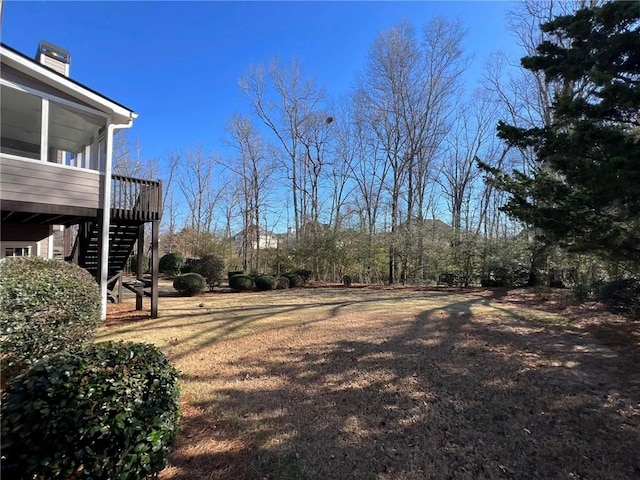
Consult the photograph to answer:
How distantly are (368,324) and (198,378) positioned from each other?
3.76 metres

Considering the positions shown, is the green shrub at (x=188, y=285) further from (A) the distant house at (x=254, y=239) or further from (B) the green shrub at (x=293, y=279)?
(A) the distant house at (x=254, y=239)

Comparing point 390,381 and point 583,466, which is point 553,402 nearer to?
point 583,466

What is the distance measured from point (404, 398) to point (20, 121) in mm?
10126

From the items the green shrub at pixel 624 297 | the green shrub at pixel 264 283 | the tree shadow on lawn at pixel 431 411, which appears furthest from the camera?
the green shrub at pixel 264 283

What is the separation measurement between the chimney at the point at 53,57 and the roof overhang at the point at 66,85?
271cm

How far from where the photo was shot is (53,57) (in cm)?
880

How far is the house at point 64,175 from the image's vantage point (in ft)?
20.7

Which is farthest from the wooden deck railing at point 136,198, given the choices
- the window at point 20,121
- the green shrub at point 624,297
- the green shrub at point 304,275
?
the green shrub at point 624,297

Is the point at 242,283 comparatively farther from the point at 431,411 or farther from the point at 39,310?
the point at 431,411

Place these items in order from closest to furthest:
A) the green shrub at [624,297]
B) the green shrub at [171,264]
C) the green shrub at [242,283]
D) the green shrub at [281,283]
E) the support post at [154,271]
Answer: the green shrub at [624,297] → the support post at [154,271] → the green shrub at [242,283] → the green shrub at [281,283] → the green shrub at [171,264]

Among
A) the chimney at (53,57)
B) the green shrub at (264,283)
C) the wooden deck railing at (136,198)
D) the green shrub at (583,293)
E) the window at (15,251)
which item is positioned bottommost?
the green shrub at (583,293)

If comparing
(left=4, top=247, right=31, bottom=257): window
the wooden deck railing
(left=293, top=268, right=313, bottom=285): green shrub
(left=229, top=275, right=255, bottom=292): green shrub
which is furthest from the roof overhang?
(left=293, top=268, right=313, bottom=285): green shrub

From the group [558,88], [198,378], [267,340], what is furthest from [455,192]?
[198,378]

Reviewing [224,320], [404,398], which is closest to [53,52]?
[224,320]
